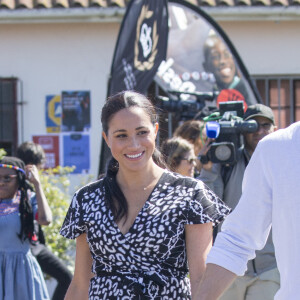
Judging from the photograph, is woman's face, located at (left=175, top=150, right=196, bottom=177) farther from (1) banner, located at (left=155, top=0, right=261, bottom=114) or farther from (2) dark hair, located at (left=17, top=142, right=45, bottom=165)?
(2) dark hair, located at (left=17, top=142, right=45, bottom=165)

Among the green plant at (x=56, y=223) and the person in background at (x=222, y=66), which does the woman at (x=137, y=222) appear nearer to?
the person in background at (x=222, y=66)

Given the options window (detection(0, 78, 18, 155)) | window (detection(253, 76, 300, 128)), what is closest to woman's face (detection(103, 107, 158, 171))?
window (detection(0, 78, 18, 155))

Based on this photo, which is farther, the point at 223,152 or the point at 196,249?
the point at 223,152

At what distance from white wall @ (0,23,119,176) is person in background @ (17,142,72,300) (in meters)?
2.29

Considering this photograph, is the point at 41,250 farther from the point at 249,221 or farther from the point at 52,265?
the point at 249,221

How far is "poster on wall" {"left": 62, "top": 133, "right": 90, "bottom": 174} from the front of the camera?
883cm

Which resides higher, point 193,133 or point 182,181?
point 193,133

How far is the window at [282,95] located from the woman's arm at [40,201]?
3.98 m

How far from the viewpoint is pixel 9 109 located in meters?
8.94

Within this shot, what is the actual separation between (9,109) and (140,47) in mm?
3001

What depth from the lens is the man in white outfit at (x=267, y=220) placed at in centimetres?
227

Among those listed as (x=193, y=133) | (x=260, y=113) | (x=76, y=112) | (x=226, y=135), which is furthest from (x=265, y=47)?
(x=226, y=135)

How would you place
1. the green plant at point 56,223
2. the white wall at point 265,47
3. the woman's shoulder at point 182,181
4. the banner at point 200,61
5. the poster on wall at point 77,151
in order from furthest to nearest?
the white wall at point 265,47
the poster on wall at point 77,151
the green plant at point 56,223
the banner at point 200,61
the woman's shoulder at point 182,181

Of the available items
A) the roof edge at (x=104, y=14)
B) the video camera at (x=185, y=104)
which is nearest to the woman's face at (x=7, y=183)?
the video camera at (x=185, y=104)
